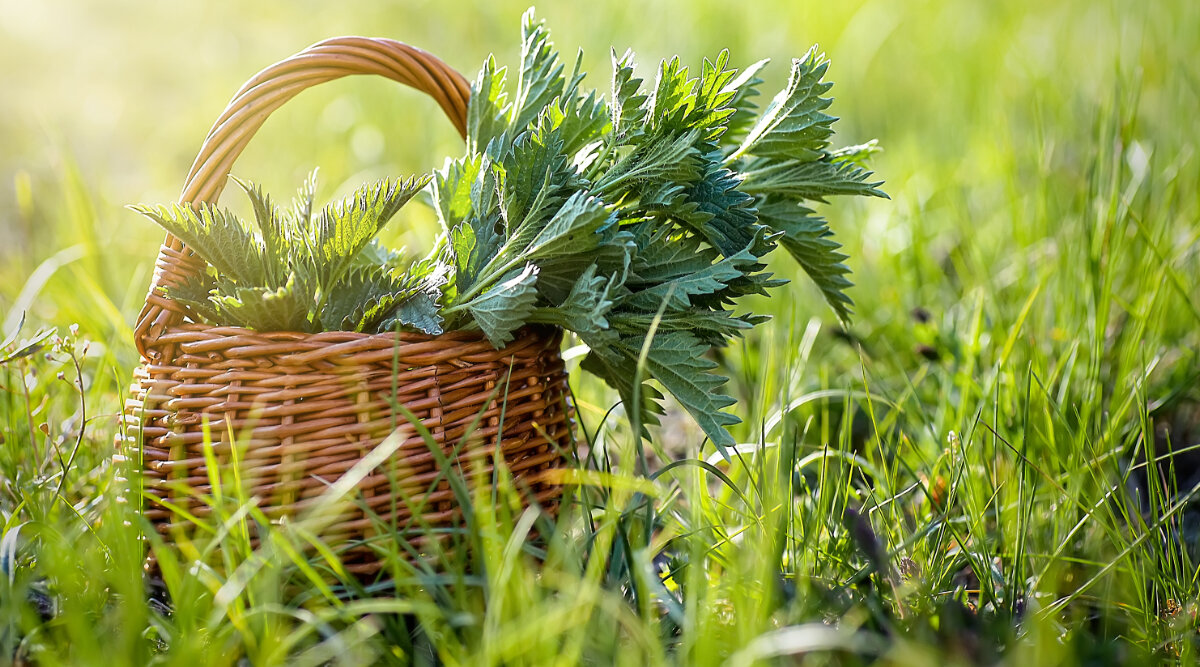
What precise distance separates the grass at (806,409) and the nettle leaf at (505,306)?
0.16 metres

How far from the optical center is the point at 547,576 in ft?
2.41

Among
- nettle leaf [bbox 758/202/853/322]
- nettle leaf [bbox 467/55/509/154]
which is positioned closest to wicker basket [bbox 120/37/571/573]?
nettle leaf [bbox 467/55/509/154]

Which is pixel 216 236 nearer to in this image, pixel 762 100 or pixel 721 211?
pixel 721 211

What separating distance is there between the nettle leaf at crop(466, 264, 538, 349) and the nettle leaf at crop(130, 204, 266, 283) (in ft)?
0.81

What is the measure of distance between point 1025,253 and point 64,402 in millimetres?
1728

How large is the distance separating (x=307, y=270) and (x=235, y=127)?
0.57 feet

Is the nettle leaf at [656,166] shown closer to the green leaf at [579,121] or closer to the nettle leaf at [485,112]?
the green leaf at [579,121]

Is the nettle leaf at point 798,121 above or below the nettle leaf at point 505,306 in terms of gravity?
above

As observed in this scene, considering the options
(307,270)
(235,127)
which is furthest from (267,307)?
(235,127)

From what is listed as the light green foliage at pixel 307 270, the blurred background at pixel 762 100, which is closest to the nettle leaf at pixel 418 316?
the light green foliage at pixel 307 270

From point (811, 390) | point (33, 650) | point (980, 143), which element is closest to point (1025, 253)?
point (811, 390)

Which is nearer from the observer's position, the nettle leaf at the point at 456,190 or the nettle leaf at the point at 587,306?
the nettle leaf at the point at 587,306

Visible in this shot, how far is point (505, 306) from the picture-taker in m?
0.82

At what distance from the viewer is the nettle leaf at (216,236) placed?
83 cm
